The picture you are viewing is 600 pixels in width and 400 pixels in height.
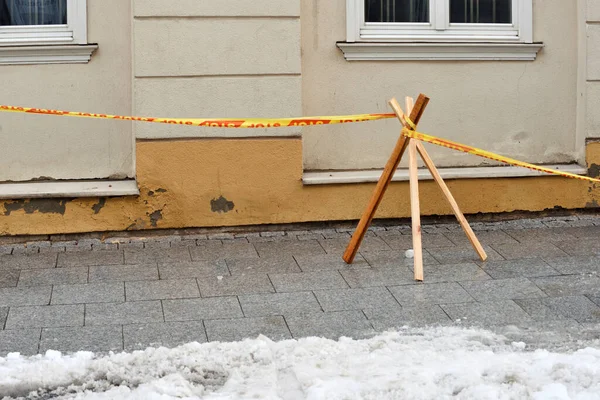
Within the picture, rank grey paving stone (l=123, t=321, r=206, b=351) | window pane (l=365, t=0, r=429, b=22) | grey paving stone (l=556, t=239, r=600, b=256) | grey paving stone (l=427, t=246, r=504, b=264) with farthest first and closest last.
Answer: window pane (l=365, t=0, r=429, b=22) → grey paving stone (l=556, t=239, r=600, b=256) → grey paving stone (l=427, t=246, r=504, b=264) → grey paving stone (l=123, t=321, r=206, b=351)

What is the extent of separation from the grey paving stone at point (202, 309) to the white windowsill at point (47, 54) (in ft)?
9.53

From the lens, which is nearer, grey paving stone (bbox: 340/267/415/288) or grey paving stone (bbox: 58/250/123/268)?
grey paving stone (bbox: 340/267/415/288)

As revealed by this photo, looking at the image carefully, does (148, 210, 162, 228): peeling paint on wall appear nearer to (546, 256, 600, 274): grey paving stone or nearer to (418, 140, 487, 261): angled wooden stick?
(418, 140, 487, 261): angled wooden stick

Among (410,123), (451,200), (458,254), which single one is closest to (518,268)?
(458,254)

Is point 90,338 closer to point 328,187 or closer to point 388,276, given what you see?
point 388,276

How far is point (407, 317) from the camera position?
6566 mm

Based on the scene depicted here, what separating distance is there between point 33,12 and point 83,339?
3867 mm

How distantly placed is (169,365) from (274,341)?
0.74 metres

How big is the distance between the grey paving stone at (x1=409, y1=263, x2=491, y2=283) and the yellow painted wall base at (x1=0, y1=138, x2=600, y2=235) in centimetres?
153

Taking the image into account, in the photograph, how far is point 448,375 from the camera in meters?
5.29

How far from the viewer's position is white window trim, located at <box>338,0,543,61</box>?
9234 millimetres

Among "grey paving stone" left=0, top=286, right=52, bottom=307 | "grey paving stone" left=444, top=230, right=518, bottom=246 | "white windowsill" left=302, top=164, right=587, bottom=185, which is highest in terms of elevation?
"white windowsill" left=302, top=164, right=587, bottom=185

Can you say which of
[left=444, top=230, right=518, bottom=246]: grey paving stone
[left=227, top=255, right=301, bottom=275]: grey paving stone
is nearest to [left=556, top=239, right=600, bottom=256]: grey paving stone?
[left=444, top=230, right=518, bottom=246]: grey paving stone

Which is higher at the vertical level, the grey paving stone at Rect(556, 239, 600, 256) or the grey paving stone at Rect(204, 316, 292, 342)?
the grey paving stone at Rect(556, 239, 600, 256)
